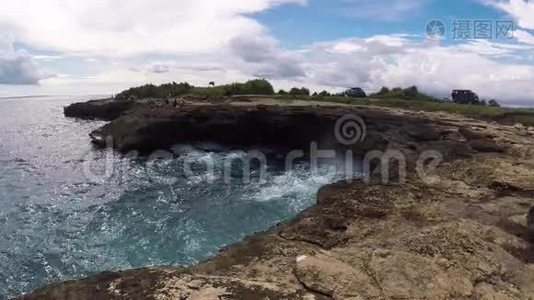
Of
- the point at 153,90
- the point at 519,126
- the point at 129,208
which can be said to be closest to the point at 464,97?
the point at 519,126

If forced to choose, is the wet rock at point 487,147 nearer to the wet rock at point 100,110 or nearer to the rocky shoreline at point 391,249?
the rocky shoreline at point 391,249

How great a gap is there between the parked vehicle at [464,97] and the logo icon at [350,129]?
26176 millimetres

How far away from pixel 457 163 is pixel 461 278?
1295 cm

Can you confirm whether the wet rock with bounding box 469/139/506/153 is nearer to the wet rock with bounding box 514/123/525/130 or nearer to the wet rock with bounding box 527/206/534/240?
the wet rock with bounding box 514/123/525/130

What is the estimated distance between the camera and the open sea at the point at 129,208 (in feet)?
59.8

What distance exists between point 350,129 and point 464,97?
28.0 m

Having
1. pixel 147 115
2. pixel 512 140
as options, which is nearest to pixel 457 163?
pixel 512 140

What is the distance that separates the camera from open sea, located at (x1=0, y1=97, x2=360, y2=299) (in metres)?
18.2

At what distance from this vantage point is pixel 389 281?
9.84m

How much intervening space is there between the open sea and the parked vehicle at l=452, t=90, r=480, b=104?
31568mm

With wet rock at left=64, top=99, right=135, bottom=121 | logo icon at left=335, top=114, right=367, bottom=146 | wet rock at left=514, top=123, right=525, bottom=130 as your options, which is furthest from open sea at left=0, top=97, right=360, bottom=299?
wet rock at left=64, top=99, right=135, bottom=121

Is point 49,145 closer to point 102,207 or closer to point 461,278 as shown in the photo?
point 102,207

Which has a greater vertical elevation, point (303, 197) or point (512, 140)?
point (512, 140)

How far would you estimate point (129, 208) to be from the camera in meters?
25.3
